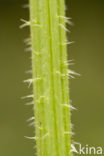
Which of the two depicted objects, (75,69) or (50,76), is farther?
(75,69)

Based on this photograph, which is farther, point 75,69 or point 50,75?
point 75,69

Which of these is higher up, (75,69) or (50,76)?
(75,69)

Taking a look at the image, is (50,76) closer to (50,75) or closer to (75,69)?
(50,75)

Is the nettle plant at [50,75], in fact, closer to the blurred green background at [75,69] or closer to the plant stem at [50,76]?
the plant stem at [50,76]

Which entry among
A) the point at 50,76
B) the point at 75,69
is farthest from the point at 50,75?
the point at 75,69

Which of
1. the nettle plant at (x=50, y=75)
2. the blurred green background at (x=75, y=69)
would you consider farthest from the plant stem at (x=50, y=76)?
the blurred green background at (x=75, y=69)

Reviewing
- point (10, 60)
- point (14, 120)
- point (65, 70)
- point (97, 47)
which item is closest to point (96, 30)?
Result: point (97, 47)
